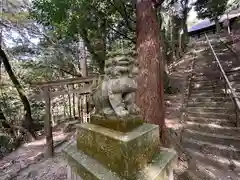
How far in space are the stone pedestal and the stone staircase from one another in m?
1.67

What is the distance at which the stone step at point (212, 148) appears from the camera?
324cm

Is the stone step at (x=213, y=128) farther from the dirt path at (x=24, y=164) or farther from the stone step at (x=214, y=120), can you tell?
the dirt path at (x=24, y=164)

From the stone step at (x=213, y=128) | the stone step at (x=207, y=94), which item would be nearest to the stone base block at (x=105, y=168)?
the stone step at (x=213, y=128)

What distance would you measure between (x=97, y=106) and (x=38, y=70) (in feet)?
21.4

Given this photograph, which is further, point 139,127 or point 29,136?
point 29,136

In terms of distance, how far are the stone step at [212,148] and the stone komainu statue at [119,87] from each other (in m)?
2.67

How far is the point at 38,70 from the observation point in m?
7.25


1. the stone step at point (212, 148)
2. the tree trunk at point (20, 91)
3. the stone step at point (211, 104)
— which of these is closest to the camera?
the stone step at point (212, 148)

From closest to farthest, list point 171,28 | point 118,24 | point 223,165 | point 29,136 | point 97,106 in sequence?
point 97,106 < point 223,165 < point 118,24 < point 29,136 < point 171,28

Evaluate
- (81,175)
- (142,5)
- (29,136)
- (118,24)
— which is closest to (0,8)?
(118,24)

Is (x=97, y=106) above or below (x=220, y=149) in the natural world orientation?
above

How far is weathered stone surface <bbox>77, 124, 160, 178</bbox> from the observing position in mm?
1223

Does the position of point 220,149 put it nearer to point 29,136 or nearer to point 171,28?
point 29,136

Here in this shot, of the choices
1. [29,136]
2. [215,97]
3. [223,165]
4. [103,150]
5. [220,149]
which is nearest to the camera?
[103,150]
